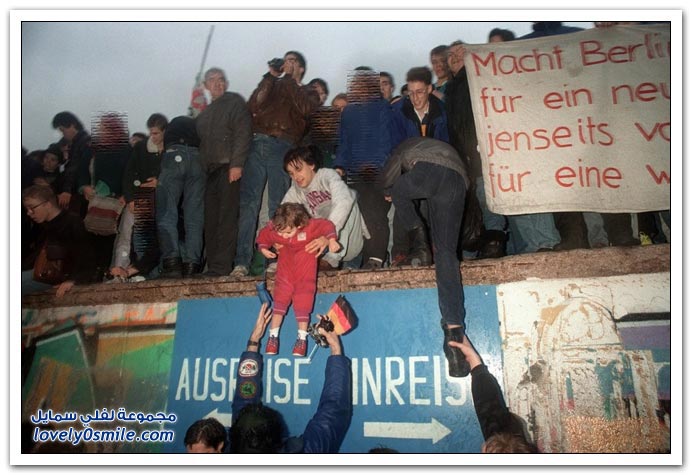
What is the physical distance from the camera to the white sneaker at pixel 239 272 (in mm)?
3518

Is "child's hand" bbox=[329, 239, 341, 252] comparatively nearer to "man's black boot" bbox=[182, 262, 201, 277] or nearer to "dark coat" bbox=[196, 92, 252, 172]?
"dark coat" bbox=[196, 92, 252, 172]

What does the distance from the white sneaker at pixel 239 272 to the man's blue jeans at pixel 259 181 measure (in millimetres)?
117

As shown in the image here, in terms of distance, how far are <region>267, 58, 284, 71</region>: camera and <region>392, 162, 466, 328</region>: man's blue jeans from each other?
5.46 feet

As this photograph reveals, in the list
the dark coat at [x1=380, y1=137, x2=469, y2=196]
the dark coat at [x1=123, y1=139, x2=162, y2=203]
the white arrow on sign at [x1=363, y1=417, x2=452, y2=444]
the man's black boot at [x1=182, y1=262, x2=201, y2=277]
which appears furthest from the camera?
the dark coat at [x1=123, y1=139, x2=162, y2=203]

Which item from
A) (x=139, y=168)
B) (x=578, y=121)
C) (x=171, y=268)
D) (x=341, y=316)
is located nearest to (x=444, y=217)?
(x=341, y=316)

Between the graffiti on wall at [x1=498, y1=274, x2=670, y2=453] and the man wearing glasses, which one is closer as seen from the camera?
the graffiti on wall at [x1=498, y1=274, x2=670, y2=453]

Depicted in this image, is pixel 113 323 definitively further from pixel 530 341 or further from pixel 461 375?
pixel 530 341

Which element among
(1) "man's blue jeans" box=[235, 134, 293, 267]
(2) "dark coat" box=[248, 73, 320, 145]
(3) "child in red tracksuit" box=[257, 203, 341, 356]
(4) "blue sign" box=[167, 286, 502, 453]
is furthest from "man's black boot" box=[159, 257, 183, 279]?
(2) "dark coat" box=[248, 73, 320, 145]

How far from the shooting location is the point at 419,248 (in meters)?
3.21

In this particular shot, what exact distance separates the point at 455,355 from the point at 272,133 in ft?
7.61

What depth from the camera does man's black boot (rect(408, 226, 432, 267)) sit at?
3168 mm

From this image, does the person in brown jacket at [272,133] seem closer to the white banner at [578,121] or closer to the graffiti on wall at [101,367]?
the graffiti on wall at [101,367]

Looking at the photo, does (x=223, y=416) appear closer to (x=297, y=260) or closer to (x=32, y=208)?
(x=297, y=260)

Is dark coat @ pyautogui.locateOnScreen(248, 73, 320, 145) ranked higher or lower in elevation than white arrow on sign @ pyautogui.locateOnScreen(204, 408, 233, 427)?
higher
